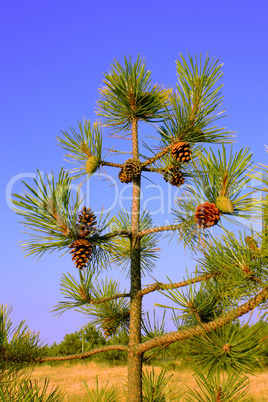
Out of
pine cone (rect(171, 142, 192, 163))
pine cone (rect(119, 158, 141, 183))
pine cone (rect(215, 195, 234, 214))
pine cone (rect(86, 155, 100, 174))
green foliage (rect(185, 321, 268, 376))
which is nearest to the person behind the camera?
green foliage (rect(185, 321, 268, 376))

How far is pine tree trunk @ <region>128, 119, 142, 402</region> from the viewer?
3.10 m

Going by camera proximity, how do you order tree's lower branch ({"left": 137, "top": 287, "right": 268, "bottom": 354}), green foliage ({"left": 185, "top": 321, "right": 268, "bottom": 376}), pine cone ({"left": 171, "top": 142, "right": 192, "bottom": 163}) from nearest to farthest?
tree's lower branch ({"left": 137, "top": 287, "right": 268, "bottom": 354})
green foliage ({"left": 185, "top": 321, "right": 268, "bottom": 376})
pine cone ({"left": 171, "top": 142, "right": 192, "bottom": 163})

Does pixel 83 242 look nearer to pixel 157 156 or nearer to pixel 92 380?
pixel 157 156

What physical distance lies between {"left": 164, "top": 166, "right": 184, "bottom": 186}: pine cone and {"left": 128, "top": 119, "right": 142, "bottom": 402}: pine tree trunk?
0.30m

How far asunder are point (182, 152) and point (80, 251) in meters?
1.21

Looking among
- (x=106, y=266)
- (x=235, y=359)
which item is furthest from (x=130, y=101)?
(x=235, y=359)

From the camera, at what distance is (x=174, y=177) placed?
356 centimetres

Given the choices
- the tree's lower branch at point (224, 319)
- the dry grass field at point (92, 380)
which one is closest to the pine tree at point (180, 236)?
the tree's lower branch at point (224, 319)

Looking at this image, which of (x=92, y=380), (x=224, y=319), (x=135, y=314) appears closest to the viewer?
(x=224, y=319)

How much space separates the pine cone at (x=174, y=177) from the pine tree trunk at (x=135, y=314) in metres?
0.30

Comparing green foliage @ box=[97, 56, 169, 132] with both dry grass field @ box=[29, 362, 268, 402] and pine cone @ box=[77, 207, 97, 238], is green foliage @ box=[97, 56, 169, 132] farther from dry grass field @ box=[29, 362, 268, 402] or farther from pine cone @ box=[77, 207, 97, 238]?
dry grass field @ box=[29, 362, 268, 402]

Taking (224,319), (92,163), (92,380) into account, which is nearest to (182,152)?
(92,163)

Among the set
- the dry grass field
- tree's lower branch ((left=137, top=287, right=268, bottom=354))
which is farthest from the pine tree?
the dry grass field

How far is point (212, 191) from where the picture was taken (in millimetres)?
2398
